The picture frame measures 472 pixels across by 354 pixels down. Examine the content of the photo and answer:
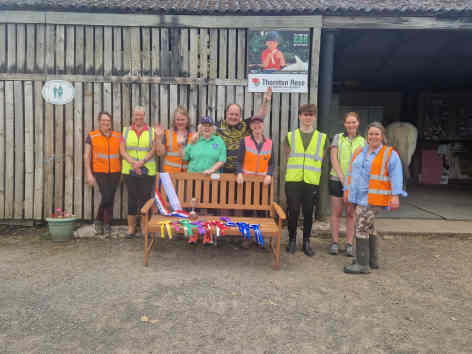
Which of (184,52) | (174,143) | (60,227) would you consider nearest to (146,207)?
(174,143)

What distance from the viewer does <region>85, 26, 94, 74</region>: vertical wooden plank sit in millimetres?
5422

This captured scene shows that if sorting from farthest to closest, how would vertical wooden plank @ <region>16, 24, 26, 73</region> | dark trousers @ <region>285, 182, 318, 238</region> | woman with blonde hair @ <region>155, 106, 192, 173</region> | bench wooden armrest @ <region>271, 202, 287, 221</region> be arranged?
vertical wooden plank @ <region>16, 24, 26, 73</region>, woman with blonde hair @ <region>155, 106, 192, 173</region>, dark trousers @ <region>285, 182, 318, 238</region>, bench wooden armrest @ <region>271, 202, 287, 221</region>

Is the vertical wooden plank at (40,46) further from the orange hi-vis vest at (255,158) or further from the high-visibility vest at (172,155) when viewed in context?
the orange hi-vis vest at (255,158)

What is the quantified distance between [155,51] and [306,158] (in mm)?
2955

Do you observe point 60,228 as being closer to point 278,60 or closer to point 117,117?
point 117,117

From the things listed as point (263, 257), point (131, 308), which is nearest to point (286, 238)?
point (263, 257)

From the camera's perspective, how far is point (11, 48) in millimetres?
5410

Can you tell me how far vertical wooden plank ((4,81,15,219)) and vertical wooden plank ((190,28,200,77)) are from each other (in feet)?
9.13

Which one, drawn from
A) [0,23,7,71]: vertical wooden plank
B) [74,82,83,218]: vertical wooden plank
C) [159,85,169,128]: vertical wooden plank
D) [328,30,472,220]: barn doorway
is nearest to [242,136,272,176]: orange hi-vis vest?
[159,85,169,128]: vertical wooden plank

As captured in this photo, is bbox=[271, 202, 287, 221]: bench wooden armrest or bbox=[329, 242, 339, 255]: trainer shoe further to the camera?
bbox=[329, 242, 339, 255]: trainer shoe

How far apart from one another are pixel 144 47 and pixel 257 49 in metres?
1.74

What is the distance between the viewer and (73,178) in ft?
18.3

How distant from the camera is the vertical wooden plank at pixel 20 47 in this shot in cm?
539

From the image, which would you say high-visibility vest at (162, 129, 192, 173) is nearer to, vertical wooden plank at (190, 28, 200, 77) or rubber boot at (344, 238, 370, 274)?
vertical wooden plank at (190, 28, 200, 77)
